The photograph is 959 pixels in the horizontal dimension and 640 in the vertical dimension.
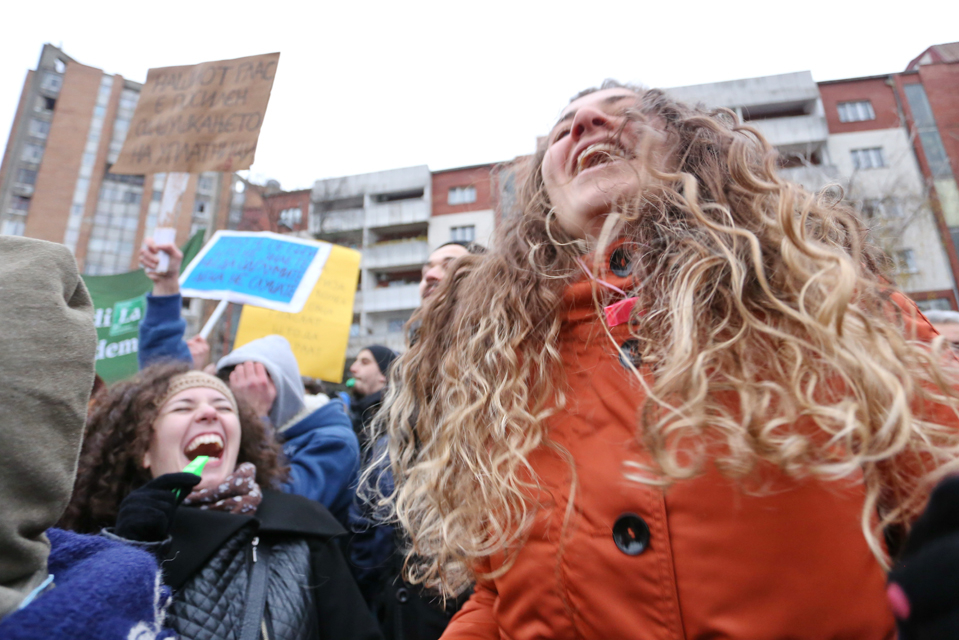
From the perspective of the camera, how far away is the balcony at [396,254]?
29.8m

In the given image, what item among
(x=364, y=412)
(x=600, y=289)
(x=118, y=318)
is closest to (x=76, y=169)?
(x=118, y=318)

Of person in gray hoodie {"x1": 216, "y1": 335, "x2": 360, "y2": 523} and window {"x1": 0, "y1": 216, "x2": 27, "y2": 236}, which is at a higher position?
window {"x1": 0, "y1": 216, "x2": 27, "y2": 236}

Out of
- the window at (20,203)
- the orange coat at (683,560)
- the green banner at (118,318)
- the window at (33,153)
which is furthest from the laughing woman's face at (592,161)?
the window at (33,153)

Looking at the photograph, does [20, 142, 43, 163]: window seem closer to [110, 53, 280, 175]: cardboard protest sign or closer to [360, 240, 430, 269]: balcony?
[360, 240, 430, 269]: balcony

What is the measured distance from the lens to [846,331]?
102cm

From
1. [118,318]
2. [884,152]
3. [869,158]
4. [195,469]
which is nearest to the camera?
[195,469]

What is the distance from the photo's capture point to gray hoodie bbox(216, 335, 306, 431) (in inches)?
130

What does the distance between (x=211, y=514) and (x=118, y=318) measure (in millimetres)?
4002

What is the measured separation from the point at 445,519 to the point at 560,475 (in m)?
0.33

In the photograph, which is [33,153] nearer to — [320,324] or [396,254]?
[396,254]

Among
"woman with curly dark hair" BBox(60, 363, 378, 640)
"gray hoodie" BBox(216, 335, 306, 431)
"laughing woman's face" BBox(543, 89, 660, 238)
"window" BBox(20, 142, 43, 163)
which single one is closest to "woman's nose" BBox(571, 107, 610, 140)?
"laughing woman's face" BBox(543, 89, 660, 238)

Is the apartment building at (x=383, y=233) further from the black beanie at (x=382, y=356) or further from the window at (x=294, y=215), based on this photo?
the black beanie at (x=382, y=356)

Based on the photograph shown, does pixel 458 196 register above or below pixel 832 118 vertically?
below

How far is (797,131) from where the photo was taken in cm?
2359
